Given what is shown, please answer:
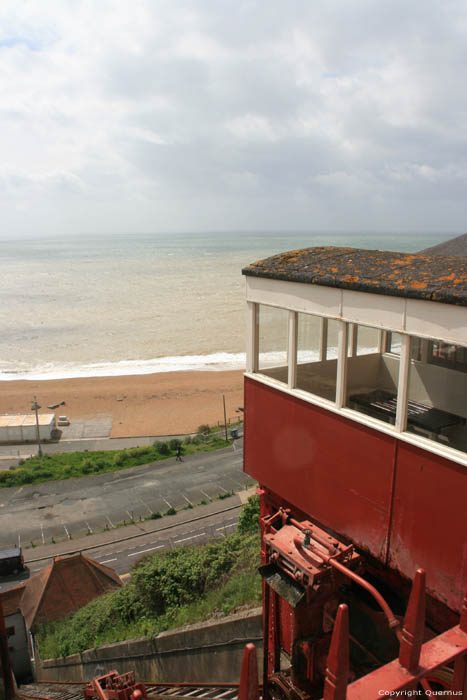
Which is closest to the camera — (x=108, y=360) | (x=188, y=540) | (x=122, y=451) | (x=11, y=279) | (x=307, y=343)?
(x=307, y=343)

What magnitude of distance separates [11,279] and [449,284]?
149 m

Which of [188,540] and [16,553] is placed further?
[188,540]

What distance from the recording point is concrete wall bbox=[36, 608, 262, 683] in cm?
985

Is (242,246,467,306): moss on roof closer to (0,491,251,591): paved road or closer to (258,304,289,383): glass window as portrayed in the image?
(258,304,289,383): glass window

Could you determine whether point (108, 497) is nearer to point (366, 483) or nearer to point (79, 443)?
point (79, 443)

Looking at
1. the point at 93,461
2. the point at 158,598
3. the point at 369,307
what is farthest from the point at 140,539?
the point at 369,307

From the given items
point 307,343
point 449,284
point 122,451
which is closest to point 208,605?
point 307,343

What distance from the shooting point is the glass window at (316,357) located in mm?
7906

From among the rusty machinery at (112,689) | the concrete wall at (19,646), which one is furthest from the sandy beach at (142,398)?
the rusty machinery at (112,689)

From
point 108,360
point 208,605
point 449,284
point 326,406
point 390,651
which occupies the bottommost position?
point 108,360

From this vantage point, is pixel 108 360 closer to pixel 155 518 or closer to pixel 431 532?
pixel 155 518

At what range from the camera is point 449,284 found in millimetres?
5520

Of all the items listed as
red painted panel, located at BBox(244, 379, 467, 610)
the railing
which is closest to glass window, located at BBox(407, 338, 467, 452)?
red painted panel, located at BBox(244, 379, 467, 610)

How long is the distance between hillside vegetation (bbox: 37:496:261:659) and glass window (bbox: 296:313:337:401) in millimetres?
6115
